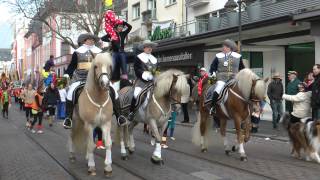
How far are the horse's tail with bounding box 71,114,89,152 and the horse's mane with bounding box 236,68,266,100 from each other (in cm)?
352

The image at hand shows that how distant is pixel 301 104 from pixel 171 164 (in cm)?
356

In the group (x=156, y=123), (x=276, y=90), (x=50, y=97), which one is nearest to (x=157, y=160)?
(x=156, y=123)

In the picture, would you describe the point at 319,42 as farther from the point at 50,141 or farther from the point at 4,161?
the point at 4,161

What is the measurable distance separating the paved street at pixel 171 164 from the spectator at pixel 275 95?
4.54m

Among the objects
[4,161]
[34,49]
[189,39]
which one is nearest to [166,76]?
[4,161]

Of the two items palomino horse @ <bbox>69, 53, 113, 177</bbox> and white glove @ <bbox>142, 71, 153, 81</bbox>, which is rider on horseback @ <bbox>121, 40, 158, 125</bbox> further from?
palomino horse @ <bbox>69, 53, 113, 177</bbox>

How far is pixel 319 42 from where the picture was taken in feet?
63.8

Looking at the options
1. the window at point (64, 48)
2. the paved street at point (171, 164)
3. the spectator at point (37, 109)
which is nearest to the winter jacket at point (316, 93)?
the paved street at point (171, 164)

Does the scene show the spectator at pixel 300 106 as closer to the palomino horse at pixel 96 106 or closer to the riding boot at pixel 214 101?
the riding boot at pixel 214 101

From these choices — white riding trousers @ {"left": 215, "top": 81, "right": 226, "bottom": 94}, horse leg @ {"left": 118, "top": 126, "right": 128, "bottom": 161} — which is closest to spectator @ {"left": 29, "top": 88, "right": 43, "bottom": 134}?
horse leg @ {"left": 118, "top": 126, "right": 128, "bottom": 161}

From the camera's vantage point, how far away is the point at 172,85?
999cm

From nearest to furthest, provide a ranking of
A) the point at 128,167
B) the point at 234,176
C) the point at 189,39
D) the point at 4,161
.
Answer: the point at 234,176 → the point at 128,167 → the point at 4,161 → the point at 189,39

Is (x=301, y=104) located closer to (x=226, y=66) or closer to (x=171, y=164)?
(x=226, y=66)

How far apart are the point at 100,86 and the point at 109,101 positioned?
45 centimetres
